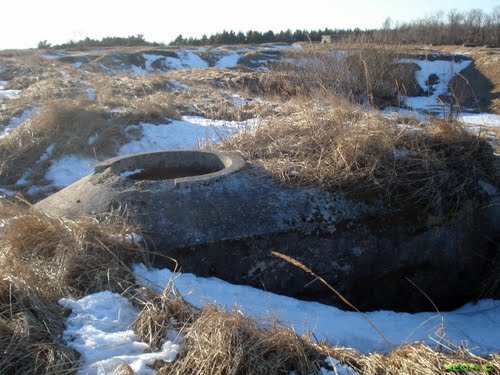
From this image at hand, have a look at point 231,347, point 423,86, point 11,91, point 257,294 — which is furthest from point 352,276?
point 423,86

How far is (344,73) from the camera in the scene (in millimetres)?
10703

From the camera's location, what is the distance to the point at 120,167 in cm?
431

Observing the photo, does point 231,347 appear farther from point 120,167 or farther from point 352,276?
point 120,167

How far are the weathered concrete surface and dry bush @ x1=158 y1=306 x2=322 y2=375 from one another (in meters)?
0.98

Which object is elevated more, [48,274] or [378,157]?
[378,157]

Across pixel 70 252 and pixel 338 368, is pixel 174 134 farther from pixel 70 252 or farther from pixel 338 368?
pixel 338 368

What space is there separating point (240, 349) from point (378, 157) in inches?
98.3

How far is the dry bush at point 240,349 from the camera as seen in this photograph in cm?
226

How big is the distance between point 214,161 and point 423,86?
51.8ft

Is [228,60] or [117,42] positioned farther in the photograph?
[117,42]

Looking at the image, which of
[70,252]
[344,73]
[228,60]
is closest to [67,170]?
[70,252]

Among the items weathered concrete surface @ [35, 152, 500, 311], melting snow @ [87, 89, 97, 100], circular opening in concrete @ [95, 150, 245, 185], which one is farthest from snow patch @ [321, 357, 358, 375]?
melting snow @ [87, 89, 97, 100]

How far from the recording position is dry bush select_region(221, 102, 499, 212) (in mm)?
4059

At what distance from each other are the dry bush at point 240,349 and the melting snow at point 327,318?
16.2 inches
